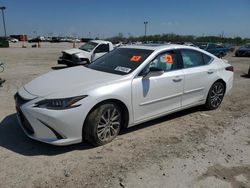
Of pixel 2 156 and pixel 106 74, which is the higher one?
pixel 106 74

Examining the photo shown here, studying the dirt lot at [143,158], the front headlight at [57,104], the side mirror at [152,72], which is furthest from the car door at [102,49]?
the front headlight at [57,104]

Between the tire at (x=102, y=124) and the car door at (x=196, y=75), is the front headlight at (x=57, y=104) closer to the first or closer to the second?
the tire at (x=102, y=124)

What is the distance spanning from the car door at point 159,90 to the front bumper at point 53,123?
108cm

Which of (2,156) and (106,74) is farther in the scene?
(106,74)

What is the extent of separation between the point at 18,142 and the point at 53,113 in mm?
1069

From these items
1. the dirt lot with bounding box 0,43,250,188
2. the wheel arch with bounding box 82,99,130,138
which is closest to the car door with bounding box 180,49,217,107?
the dirt lot with bounding box 0,43,250,188

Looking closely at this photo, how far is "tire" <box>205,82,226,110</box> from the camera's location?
6066 mm

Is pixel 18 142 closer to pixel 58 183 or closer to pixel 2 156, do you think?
pixel 2 156

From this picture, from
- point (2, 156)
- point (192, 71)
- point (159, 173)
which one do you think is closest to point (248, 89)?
point (192, 71)

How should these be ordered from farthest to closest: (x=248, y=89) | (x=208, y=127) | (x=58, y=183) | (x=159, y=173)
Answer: (x=248, y=89) → (x=208, y=127) → (x=159, y=173) → (x=58, y=183)

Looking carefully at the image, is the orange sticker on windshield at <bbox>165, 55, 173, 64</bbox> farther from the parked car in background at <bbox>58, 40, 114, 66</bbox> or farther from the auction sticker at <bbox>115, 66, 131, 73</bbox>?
the parked car in background at <bbox>58, 40, 114, 66</bbox>

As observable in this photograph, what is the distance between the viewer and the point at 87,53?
13391mm

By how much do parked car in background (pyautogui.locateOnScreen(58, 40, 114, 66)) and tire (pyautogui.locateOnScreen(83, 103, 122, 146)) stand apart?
915cm

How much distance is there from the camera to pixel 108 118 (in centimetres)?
420
